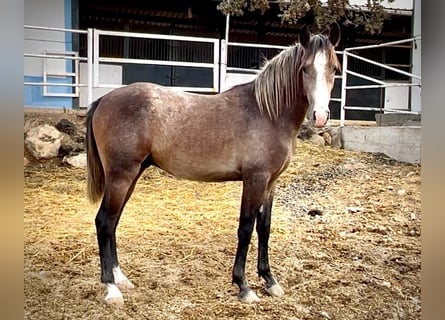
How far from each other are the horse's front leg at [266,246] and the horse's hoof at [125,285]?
0.39 meters

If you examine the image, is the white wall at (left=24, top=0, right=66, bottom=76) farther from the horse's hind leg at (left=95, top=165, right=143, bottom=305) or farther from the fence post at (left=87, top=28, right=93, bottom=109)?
the horse's hind leg at (left=95, top=165, right=143, bottom=305)

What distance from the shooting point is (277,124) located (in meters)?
1.26

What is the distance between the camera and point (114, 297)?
3.84ft

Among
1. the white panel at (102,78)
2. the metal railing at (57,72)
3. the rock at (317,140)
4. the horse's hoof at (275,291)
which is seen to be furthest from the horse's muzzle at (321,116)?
the metal railing at (57,72)

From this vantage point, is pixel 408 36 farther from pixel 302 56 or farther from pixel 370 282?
pixel 370 282

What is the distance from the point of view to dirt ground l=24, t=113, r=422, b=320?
118 centimetres

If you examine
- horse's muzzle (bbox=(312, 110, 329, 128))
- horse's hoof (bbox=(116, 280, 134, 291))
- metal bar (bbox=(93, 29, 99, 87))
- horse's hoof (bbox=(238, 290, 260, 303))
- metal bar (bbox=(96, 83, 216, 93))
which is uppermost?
metal bar (bbox=(93, 29, 99, 87))

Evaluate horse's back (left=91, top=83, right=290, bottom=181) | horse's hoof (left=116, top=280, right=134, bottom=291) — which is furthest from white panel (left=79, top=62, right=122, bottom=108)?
horse's hoof (left=116, top=280, right=134, bottom=291)

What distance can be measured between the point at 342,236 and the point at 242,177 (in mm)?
403

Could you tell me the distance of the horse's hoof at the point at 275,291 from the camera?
124 centimetres

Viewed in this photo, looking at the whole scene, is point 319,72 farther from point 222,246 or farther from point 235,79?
point 222,246

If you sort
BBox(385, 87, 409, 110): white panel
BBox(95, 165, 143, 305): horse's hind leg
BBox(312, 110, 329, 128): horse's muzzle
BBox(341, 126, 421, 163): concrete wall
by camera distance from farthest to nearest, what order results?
BBox(385, 87, 409, 110): white panel → BBox(341, 126, 421, 163): concrete wall → BBox(95, 165, 143, 305): horse's hind leg → BBox(312, 110, 329, 128): horse's muzzle

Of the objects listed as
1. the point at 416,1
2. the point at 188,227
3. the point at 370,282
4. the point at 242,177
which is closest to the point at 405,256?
the point at 370,282
